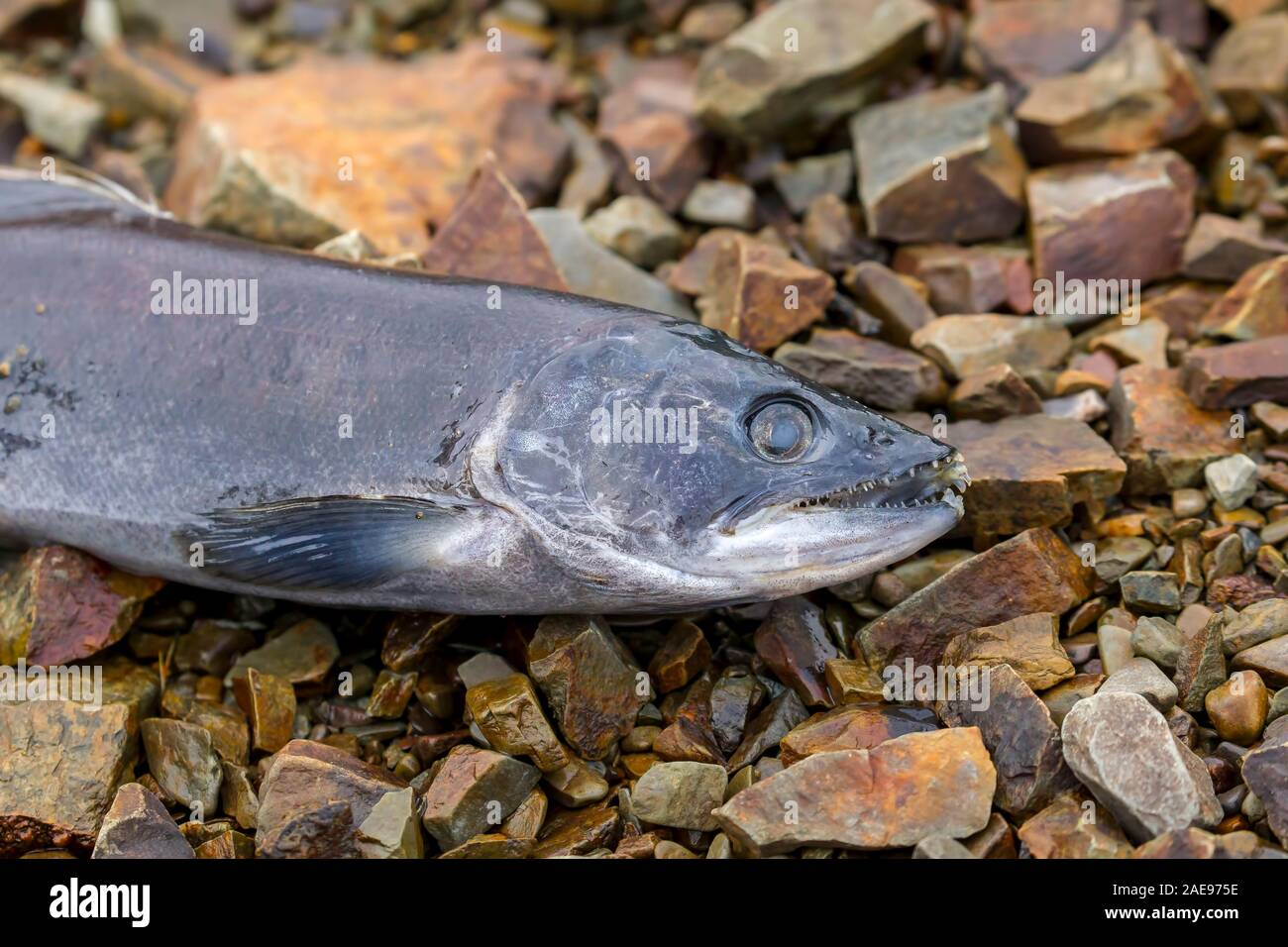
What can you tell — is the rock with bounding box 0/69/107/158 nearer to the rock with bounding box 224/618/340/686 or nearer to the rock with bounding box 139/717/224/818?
the rock with bounding box 224/618/340/686

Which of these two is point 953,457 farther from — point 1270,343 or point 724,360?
point 1270,343

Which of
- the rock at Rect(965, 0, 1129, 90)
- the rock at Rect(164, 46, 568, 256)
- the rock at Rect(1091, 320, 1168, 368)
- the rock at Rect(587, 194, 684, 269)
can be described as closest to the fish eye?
the rock at Rect(1091, 320, 1168, 368)

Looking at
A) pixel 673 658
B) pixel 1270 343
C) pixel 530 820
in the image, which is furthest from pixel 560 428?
pixel 1270 343

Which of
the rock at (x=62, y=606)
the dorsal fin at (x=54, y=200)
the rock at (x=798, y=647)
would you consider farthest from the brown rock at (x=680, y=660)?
the dorsal fin at (x=54, y=200)

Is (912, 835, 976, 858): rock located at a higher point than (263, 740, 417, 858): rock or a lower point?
higher

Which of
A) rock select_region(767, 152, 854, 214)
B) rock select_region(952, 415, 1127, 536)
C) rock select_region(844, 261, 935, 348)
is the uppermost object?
rock select_region(767, 152, 854, 214)

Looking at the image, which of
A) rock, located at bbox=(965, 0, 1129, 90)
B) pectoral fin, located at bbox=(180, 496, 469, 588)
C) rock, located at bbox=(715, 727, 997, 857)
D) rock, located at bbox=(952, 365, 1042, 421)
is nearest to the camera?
rock, located at bbox=(715, 727, 997, 857)

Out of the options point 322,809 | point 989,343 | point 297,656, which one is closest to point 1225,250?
point 989,343
